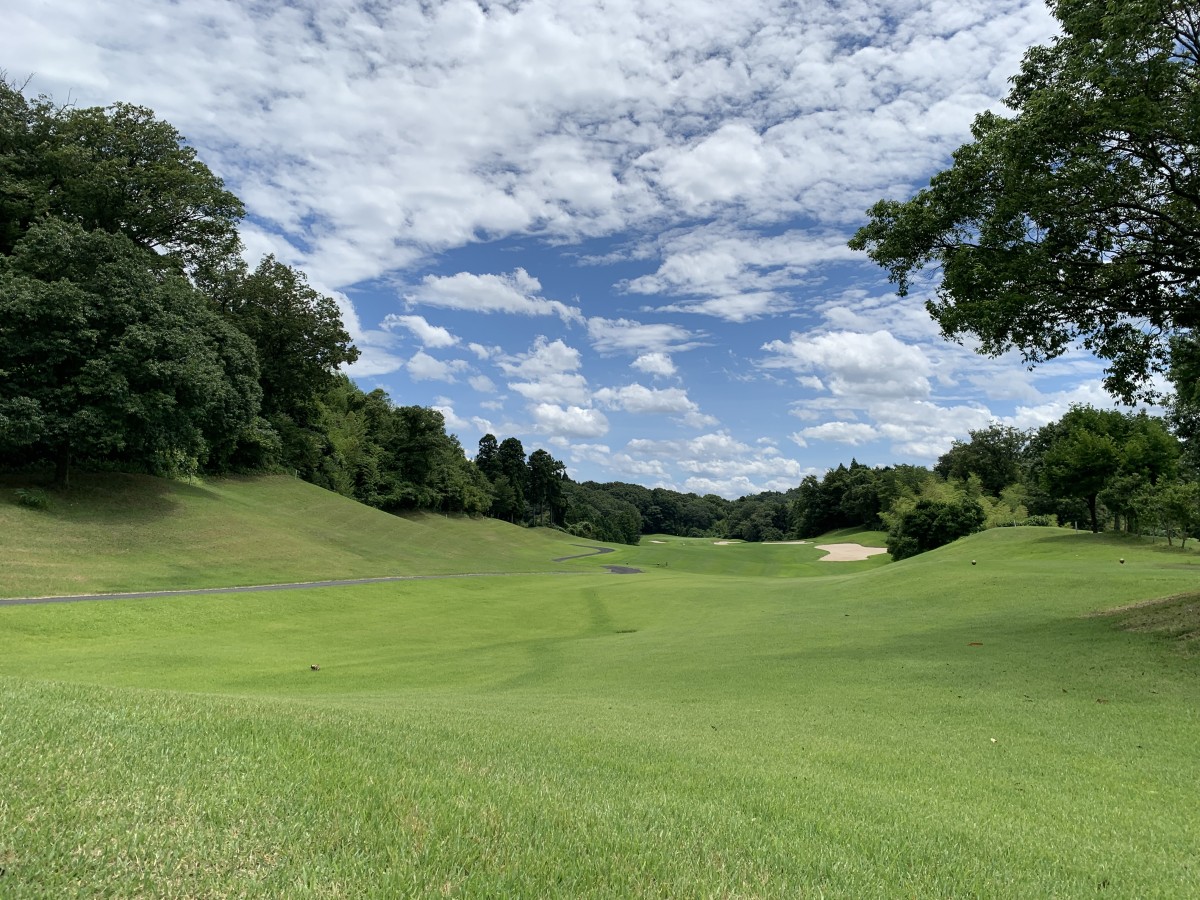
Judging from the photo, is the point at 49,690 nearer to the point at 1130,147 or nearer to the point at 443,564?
the point at 1130,147

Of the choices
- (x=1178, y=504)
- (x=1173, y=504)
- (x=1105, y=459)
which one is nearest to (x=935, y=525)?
(x=1105, y=459)

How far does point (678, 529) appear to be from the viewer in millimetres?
186750

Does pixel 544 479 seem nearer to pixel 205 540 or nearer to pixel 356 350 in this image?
pixel 356 350

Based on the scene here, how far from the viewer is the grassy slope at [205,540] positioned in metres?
31.6

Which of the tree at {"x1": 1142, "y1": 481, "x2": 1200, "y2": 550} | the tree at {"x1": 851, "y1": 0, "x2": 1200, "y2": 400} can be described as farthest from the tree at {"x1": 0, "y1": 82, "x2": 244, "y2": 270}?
the tree at {"x1": 1142, "y1": 481, "x2": 1200, "y2": 550}

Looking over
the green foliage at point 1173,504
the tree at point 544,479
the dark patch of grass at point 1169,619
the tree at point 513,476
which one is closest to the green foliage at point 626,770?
the dark patch of grass at point 1169,619

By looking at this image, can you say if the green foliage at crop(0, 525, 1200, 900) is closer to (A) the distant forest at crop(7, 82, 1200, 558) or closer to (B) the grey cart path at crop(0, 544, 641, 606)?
(B) the grey cart path at crop(0, 544, 641, 606)

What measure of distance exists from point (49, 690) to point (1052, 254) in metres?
19.8

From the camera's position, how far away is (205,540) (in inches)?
1662

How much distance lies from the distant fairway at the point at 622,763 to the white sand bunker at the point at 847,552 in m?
59.6

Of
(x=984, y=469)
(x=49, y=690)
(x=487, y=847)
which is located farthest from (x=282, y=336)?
(x=984, y=469)

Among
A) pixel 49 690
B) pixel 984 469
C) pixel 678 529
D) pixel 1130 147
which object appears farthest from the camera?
pixel 678 529

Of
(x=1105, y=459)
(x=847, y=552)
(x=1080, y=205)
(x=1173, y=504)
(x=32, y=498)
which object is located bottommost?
(x=847, y=552)

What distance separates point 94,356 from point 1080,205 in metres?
45.9
